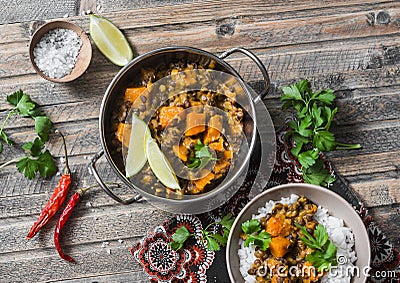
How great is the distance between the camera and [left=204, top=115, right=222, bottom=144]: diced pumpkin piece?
2.34 m

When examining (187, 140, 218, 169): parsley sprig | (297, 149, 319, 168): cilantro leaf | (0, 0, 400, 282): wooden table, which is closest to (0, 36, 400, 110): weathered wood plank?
(0, 0, 400, 282): wooden table

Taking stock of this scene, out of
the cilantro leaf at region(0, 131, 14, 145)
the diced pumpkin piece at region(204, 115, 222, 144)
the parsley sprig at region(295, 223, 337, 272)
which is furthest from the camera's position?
the cilantro leaf at region(0, 131, 14, 145)

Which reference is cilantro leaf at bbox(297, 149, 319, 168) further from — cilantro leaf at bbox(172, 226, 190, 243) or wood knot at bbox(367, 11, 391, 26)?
wood knot at bbox(367, 11, 391, 26)

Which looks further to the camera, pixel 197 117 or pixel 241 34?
pixel 241 34

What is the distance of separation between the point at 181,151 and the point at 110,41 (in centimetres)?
64

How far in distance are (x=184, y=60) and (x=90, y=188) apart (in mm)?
710

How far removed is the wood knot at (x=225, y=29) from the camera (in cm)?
266

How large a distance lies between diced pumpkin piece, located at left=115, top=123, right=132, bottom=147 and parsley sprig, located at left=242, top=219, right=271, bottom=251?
1.94 feet

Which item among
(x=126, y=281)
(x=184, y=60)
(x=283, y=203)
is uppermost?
(x=184, y=60)

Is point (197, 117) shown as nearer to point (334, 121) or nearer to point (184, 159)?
point (184, 159)

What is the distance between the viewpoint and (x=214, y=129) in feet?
7.69

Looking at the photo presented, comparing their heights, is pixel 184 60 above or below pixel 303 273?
Answer: above

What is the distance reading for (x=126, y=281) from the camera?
254cm

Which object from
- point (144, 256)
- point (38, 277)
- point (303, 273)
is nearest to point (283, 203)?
point (303, 273)
